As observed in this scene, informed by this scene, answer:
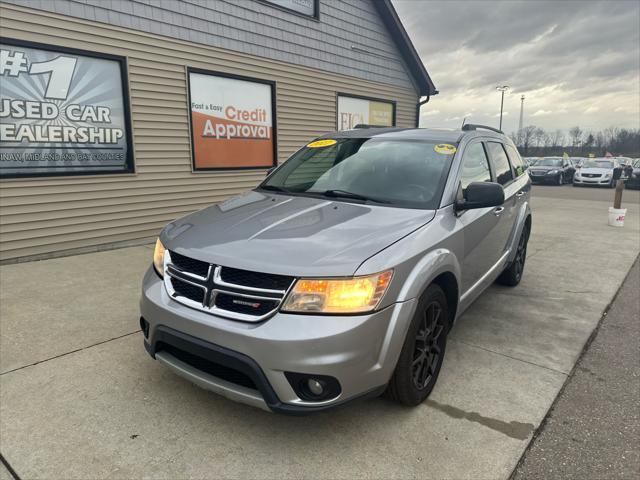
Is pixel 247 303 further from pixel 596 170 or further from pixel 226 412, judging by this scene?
pixel 596 170

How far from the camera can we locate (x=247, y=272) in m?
2.18

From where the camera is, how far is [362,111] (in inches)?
422

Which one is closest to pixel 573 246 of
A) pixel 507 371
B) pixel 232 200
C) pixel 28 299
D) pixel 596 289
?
pixel 596 289

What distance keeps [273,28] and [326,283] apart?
7.47 metres

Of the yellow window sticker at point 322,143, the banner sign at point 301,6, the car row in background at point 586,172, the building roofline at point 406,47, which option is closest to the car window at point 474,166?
the yellow window sticker at point 322,143

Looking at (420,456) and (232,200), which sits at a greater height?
(232,200)

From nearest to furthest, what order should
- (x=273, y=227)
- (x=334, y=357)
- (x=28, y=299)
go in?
(x=334, y=357)
(x=273, y=227)
(x=28, y=299)

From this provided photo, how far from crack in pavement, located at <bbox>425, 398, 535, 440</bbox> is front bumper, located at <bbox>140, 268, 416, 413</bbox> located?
0.64 meters

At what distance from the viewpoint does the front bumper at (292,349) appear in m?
2.02

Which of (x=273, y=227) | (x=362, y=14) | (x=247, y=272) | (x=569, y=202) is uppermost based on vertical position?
(x=362, y=14)

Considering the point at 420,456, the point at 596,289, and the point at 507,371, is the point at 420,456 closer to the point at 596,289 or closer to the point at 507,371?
the point at 507,371

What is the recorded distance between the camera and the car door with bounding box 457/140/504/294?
3125 millimetres

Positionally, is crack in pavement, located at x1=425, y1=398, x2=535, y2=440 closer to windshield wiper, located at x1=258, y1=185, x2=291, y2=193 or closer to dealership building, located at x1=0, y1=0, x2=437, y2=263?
windshield wiper, located at x1=258, y1=185, x2=291, y2=193

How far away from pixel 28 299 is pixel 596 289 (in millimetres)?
6022
